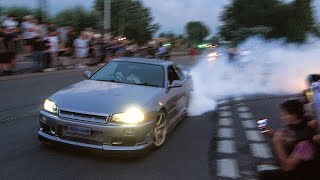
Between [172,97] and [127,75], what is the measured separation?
856mm

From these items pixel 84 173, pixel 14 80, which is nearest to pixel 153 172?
pixel 84 173

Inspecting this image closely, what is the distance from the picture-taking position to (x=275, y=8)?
6462 cm

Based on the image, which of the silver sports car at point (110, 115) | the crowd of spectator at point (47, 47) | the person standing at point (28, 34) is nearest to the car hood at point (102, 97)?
the silver sports car at point (110, 115)

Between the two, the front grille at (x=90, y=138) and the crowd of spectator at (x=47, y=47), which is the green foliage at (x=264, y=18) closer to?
the crowd of spectator at (x=47, y=47)

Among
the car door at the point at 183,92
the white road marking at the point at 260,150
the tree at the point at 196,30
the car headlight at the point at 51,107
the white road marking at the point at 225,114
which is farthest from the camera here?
the tree at the point at 196,30

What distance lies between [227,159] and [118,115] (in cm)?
170

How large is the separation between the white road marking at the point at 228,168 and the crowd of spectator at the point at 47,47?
10665 millimetres

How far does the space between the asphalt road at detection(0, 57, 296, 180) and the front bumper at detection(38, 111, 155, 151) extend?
17cm

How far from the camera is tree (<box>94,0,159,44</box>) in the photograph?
198 feet

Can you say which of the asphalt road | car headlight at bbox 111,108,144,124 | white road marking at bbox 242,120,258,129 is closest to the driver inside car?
the asphalt road

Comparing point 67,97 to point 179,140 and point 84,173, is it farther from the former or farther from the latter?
point 179,140

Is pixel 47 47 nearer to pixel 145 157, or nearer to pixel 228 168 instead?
pixel 145 157

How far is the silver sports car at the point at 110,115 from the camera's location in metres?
6.43

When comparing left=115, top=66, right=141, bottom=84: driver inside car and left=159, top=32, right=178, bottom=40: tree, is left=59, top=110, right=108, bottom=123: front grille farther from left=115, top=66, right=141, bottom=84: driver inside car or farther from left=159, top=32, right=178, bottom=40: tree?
left=159, top=32, right=178, bottom=40: tree
